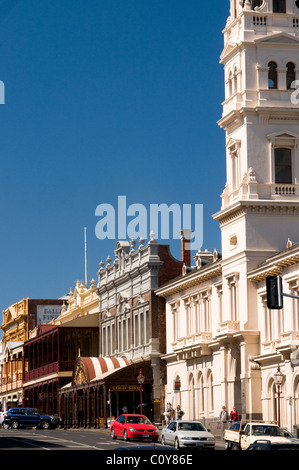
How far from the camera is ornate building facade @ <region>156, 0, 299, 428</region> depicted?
55594 millimetres

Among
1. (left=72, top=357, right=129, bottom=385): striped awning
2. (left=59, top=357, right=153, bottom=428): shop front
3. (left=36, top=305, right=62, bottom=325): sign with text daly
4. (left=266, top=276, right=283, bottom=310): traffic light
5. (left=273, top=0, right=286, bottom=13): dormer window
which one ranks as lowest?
(left=59, top=357, right=153, bottom=428): shop front

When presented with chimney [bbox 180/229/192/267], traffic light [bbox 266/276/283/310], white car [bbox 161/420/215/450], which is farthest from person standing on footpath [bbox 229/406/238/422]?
traffic light [bbox 266/276/283/310]

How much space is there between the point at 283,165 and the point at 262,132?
7.63ft

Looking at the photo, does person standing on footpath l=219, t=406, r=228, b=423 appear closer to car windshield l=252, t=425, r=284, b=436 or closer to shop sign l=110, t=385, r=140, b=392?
shop sign l=110, t=385, r=140, b=392

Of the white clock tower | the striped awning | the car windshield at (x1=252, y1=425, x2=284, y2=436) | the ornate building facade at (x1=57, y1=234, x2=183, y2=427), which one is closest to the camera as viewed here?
the car windshield at (x1=252, y1=425, x2=284, y2=436)

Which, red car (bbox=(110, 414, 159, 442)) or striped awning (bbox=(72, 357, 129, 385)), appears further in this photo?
striped awning (bbox=(72, 357, 129, 385))

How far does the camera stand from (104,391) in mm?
70938

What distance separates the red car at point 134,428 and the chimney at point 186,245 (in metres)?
27.7

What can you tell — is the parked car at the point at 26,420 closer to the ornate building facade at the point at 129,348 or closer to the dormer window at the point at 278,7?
the ornate building facade at the point at 129,348

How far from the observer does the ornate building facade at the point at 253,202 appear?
182 feet

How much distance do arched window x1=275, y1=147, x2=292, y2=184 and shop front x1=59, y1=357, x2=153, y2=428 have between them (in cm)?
1773

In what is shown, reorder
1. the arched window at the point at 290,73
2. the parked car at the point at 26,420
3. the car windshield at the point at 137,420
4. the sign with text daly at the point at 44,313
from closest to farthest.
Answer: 1. the car windshield at the point at 137,420
2. the arched window at the point at 290,73
3. the parked car at the point at 26,420
4. the sign with text daly at the point at 44,313

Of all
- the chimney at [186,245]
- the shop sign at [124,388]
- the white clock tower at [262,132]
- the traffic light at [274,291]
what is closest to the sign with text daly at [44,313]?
the chimney at [186,245]
